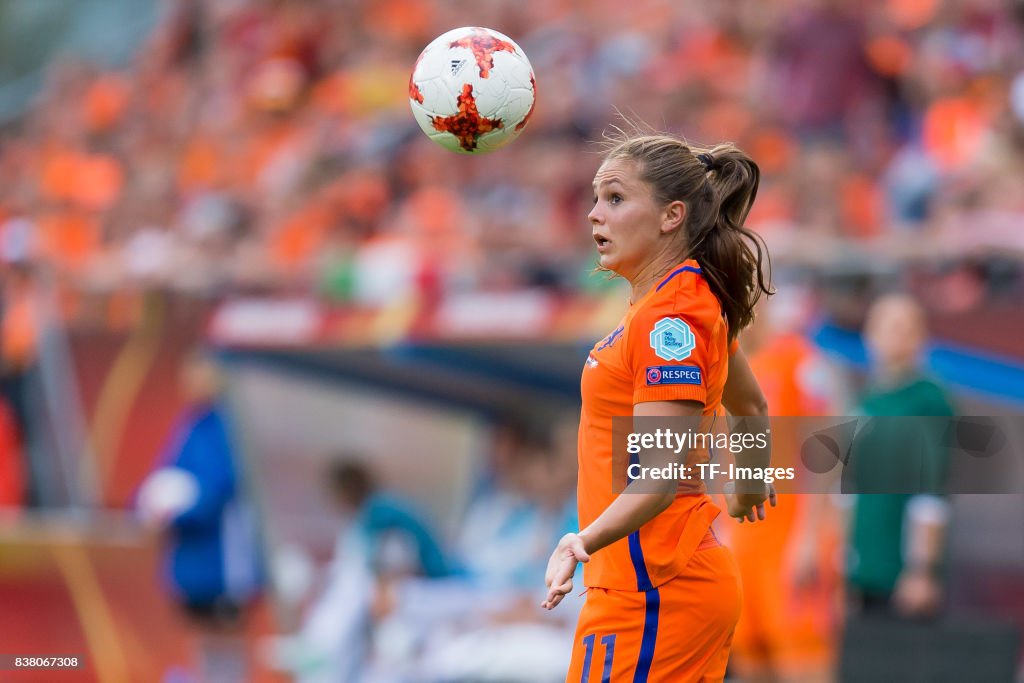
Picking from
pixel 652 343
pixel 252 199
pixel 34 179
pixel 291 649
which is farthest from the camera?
pixel 34 179

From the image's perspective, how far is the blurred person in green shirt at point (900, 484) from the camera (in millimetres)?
6430

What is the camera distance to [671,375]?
351cm

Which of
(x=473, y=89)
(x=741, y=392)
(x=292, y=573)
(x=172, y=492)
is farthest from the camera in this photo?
(x=292, y=573)

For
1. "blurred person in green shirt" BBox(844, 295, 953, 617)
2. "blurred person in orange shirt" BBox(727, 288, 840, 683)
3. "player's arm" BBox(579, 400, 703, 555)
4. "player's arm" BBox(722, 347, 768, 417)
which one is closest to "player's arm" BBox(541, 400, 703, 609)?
"player's arm" BBox(579, 400, 703, 555)

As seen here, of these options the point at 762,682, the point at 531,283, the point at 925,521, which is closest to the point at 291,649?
the point at 531,283

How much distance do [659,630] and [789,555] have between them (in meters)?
3.93

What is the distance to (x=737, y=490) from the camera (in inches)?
160

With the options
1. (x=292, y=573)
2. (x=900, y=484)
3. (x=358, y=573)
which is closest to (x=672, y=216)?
(x=900, y=484)

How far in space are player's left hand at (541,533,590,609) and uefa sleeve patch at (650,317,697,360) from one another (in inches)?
19.9

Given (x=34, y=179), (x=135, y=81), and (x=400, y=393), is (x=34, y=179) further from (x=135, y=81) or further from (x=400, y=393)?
(x=400, y=393)

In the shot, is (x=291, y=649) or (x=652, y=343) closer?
(x=652, y=343)

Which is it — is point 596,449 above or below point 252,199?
below

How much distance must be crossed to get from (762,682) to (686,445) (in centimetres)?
408

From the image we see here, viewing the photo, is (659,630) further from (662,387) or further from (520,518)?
(520,518)
